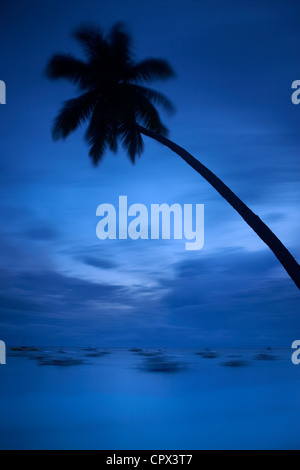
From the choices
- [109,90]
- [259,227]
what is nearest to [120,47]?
[109,90]

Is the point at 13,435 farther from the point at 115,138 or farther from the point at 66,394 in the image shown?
the point at 115,138

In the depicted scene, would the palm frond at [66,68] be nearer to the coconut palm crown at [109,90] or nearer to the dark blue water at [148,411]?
the coconut palm crown at [109,90]

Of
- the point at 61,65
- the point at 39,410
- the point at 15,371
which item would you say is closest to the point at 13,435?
the point at 39,410

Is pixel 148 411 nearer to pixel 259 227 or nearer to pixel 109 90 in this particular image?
pixel 259 227

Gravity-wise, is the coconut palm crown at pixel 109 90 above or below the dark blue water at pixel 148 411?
above

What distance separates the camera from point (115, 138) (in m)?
9.80

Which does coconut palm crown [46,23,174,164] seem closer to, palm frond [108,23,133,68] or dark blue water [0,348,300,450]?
palm frond [108,23,133,68]

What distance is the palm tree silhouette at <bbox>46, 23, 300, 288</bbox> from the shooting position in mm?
8945

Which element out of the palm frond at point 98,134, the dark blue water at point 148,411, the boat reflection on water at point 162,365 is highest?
the palm frond at point 98,134

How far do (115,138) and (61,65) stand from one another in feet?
6.94

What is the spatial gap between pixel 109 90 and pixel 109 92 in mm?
49

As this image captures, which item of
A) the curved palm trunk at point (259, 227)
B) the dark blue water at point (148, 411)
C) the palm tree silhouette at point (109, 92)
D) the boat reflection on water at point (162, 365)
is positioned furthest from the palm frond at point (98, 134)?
the boat reflection on water at point (162, 365)

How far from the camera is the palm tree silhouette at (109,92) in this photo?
895cm
